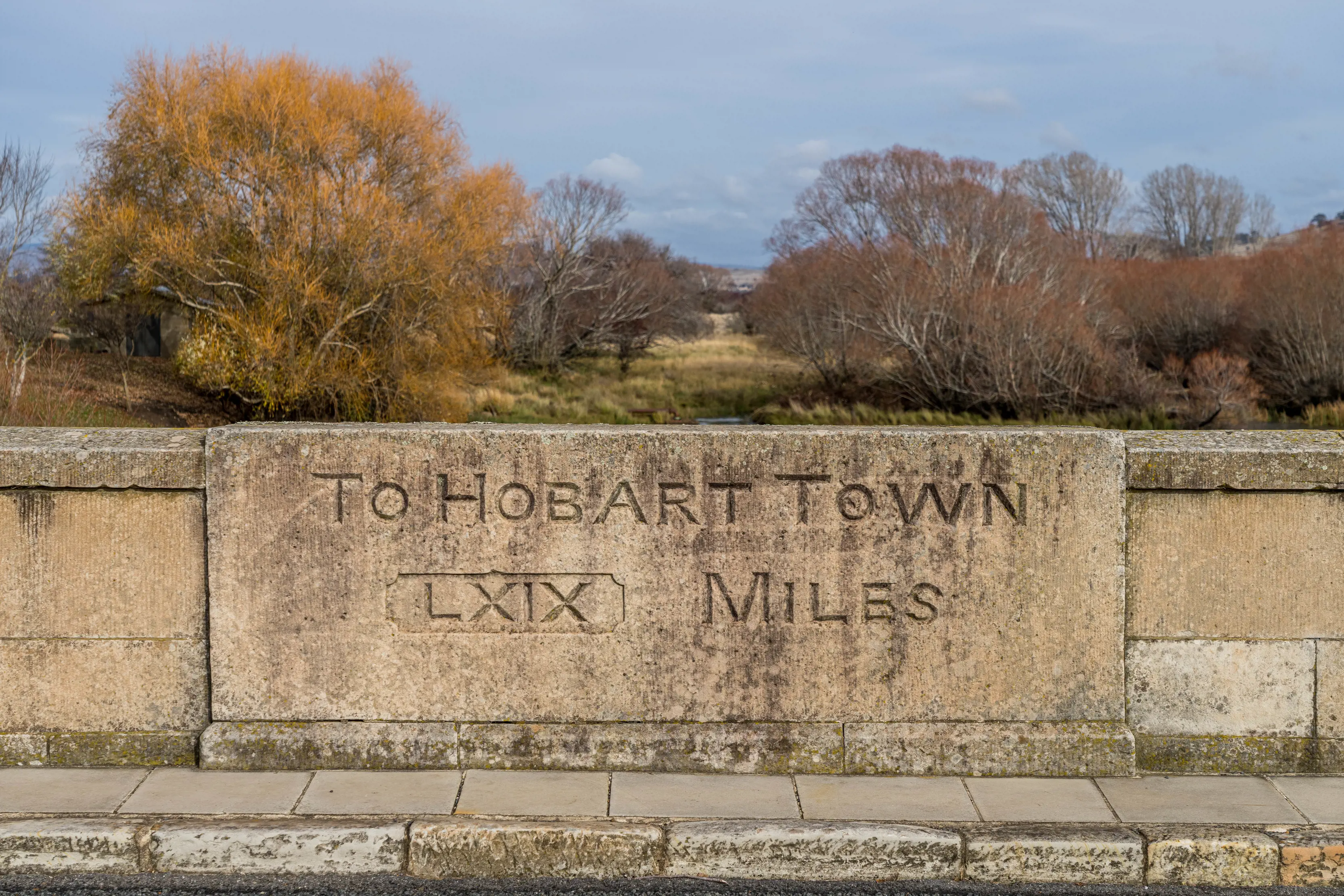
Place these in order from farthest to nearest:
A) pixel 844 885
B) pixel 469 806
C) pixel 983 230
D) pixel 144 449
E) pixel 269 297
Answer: pixel 983 230 → pixel 269 297 → pixel 144 449 → pixel 469 806 → pixel 844 885

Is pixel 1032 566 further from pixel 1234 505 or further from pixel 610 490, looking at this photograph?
pixel 610 490

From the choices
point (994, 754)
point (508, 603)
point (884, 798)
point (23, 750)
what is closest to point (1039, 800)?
point (994, 754)

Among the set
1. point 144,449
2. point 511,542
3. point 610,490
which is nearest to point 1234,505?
point 610,490

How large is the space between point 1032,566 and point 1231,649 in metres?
0.86

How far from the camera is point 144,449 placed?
14.5 feet

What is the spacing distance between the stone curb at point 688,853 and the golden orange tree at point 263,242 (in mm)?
21565

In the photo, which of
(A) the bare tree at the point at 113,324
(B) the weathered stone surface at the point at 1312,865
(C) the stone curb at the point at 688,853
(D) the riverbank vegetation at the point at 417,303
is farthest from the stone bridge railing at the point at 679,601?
(A) the bare tree at the point at 113,324

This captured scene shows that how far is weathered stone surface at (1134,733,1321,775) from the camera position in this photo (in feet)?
14.7

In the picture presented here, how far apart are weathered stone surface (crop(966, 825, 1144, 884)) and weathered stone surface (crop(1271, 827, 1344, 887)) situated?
46 cm

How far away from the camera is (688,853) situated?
3.85 meters

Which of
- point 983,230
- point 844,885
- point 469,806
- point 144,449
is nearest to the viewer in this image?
point 844,885

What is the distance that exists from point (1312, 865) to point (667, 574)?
2395 mm

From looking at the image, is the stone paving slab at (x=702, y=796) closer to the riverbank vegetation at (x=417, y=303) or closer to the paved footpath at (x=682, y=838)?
the paved footpath at (x=682, y=838)

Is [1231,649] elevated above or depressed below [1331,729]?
above
